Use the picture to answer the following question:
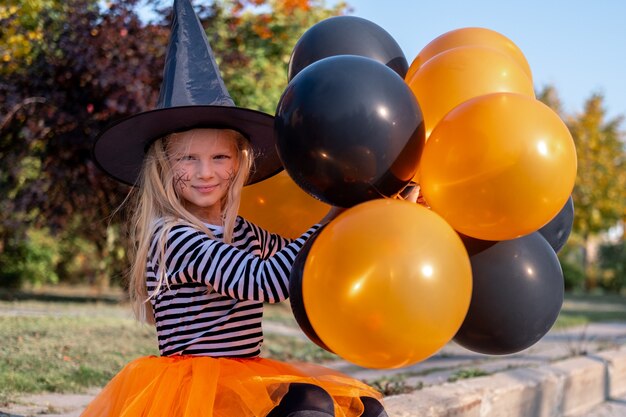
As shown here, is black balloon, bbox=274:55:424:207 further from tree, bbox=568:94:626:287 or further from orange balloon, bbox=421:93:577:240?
tree, bbox=568:94:626:287

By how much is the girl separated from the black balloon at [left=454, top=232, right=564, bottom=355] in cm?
41

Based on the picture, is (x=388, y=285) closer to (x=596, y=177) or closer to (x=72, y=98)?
(x=72, y=98)

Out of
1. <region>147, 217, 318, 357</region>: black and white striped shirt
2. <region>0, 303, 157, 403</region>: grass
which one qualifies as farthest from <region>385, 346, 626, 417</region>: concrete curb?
<region>0, 303, 157, 403</region>: grass

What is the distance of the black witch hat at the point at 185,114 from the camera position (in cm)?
Answer: 237

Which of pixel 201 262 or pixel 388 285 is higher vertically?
pixel 388 285

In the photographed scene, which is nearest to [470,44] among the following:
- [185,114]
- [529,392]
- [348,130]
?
[348,130]

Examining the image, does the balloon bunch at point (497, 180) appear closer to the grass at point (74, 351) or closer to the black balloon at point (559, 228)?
the black balloon at point (559, 228)

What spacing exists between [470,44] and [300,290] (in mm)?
1127

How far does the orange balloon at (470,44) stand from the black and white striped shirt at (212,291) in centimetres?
83

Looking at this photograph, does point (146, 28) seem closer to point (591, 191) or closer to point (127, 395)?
point (127, 395)

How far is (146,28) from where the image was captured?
265 inches

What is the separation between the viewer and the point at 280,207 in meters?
2.67

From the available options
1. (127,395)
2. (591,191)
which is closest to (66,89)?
(127,395)

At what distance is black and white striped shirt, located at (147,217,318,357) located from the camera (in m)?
2.14
